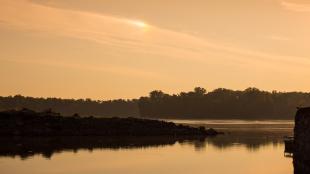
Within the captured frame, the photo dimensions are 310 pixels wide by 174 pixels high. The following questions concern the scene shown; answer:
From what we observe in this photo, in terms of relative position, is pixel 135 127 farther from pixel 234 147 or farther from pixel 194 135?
pixel 234 147

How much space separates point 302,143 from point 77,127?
2049 inches

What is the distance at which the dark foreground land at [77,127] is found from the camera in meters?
88.8

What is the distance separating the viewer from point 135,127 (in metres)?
99.9

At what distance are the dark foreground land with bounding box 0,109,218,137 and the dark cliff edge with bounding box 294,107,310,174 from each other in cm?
4666

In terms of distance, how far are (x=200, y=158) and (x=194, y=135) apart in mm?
43546

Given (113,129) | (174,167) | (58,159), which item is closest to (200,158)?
(174,167)

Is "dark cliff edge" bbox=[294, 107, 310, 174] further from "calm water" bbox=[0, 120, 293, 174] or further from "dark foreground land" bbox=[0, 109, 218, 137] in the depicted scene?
"dark foreground land" bbox=[0, 109, 218, 137]

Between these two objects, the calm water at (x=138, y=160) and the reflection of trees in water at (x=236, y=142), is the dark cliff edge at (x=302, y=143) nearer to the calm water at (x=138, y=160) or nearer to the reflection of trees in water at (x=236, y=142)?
the calm water at (x=138, y=160)

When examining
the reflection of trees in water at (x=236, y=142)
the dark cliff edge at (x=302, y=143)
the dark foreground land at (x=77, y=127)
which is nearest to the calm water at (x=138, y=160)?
the dark cliff edge at (x=302, y=143)

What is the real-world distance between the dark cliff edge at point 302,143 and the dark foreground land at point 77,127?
1837 inches

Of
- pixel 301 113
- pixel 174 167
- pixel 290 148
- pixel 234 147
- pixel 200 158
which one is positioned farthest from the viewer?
pixel 234 147

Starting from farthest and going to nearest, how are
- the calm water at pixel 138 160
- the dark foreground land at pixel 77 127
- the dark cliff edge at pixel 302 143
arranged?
the dark foreground land at pixel 77 127, the dark cliff edge at pixel 302 143, the calm water at pixel 138 160

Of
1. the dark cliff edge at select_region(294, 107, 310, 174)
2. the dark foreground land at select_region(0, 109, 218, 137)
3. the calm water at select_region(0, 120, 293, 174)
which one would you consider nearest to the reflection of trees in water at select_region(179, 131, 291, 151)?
the calm water at select_region(0, 120, 293, 174)

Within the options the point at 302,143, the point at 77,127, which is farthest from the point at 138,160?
the point at 77,127
